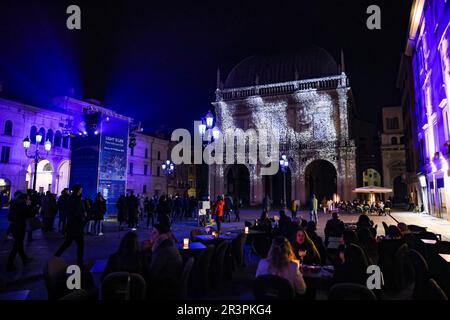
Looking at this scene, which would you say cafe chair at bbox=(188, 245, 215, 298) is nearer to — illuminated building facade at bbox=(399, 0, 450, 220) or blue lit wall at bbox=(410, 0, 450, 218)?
illuminated building facade at bbox=(399, 0, 450, 220)

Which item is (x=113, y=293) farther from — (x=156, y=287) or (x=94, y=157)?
(x=94, y=157)

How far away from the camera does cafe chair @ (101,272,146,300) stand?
362 centimetres

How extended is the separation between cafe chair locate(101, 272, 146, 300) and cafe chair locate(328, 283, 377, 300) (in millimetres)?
2172

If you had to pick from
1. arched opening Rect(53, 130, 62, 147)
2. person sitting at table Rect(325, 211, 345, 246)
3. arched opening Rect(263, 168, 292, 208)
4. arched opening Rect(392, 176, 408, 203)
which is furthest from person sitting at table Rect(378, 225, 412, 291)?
arched opening Rect(392, 176, 408, 203)

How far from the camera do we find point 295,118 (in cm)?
3528

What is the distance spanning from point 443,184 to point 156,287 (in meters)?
19.9

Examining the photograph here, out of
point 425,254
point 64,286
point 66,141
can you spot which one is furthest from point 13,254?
point 66,141

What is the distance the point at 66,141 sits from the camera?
117ft

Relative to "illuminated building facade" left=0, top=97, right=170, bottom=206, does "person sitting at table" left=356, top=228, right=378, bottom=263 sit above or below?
below

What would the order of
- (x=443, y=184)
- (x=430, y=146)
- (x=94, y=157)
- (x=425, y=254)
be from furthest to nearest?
(x=430, y=146) < (x=443, y=184) < (x=94, y=157) < (x=425, y=254)

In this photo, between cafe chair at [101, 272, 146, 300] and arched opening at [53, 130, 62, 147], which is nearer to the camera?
cafe chair at [101, 272, 146, 300]

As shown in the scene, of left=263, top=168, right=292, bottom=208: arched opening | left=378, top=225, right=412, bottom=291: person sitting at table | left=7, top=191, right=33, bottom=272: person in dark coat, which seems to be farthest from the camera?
left=263, top=168, right=292, bottom=208: arched opening

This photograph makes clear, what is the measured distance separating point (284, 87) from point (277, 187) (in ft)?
39.6

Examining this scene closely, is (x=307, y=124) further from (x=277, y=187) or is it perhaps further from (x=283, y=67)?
(x=277, y=187)
